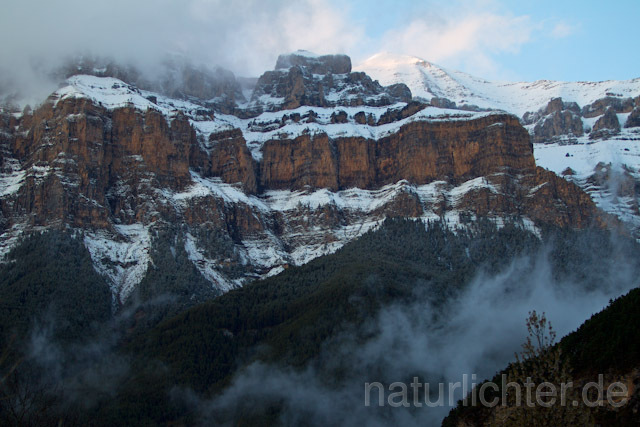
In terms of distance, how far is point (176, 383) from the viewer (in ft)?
420

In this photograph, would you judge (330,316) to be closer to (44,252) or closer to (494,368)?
(494,368)

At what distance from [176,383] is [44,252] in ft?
191

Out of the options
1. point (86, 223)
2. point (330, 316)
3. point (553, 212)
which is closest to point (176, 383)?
point (330, 316)

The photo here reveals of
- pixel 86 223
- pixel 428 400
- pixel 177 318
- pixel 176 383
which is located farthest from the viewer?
pixel 86 223

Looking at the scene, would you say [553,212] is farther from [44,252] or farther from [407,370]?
[44,252]

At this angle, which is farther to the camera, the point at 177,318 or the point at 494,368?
the point at 177,318

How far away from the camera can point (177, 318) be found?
478ft

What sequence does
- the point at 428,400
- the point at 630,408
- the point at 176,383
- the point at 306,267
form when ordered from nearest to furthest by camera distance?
the point at 630,408 → the point at 428,400 → the point at 176,383 → the point at 306,267

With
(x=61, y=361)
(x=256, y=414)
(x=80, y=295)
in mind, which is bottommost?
(x=256, y=414)

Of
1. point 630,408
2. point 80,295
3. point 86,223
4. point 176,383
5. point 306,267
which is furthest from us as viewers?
point 86,223

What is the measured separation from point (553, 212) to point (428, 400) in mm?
93765

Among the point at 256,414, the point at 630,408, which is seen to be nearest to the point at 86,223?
the point at 256,414

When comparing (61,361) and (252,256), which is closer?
(61,361)

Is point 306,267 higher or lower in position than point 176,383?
higher
